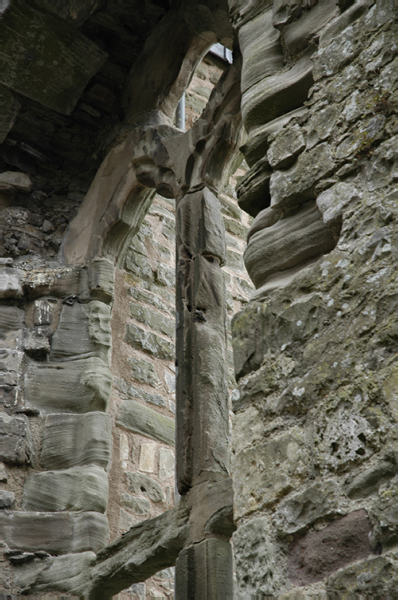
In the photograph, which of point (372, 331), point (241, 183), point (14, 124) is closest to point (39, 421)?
point (14, 124)

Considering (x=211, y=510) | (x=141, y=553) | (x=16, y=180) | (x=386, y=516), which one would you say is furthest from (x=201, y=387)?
(x=16, y=180)

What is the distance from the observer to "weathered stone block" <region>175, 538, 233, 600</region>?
2457 millimetres

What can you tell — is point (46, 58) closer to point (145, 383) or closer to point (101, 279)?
point (101, 279)

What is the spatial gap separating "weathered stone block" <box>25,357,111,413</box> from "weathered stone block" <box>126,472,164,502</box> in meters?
0.43

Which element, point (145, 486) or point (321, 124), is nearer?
point (321, 124)

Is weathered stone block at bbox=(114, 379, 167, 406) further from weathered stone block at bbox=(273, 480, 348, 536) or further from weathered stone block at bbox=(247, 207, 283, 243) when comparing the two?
weathered stone block at bbox=(273, 480, 348, 536)

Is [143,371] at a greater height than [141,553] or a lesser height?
greater

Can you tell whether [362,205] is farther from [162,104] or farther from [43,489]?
[162,104]

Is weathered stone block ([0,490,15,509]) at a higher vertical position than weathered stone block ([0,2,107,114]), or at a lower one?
lower

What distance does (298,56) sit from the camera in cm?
210

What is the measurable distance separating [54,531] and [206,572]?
128 cm

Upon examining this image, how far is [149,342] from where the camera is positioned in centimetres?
433

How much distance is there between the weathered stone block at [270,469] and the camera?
1.51 m

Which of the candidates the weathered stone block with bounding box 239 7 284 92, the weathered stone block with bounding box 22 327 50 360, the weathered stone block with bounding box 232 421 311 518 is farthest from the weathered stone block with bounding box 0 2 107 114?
the weathered stone block with bounding box 232 421 311 518
